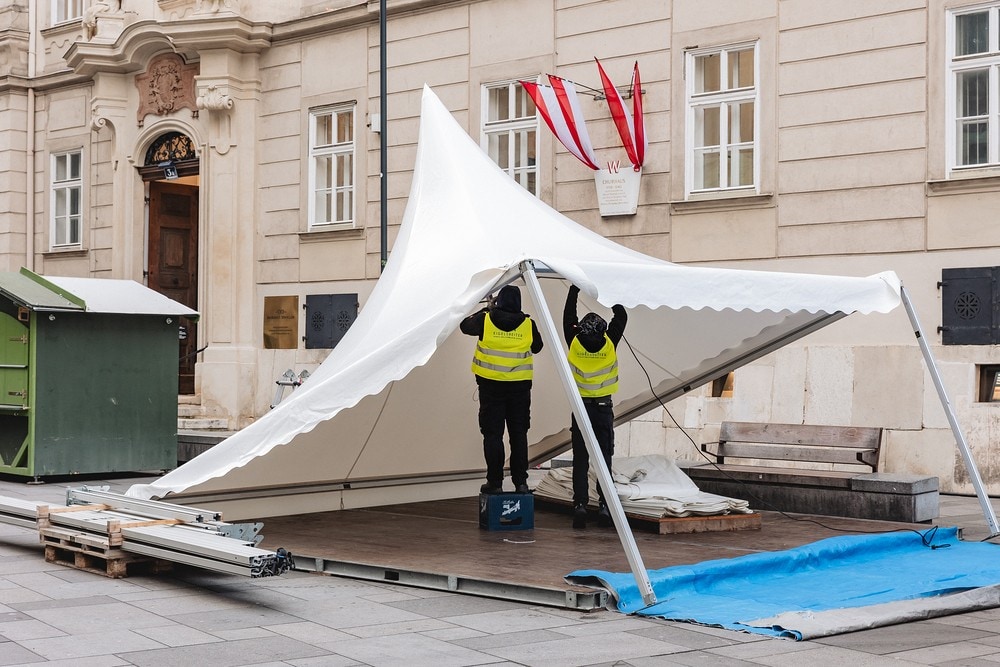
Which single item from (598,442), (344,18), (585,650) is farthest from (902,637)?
(344,18)

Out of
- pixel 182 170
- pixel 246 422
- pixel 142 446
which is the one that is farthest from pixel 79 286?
pixel 182 170

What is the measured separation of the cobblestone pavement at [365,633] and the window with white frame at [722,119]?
355 inches

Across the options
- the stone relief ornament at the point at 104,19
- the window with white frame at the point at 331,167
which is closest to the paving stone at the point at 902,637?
Answer: the window with white frame at the point at 331,167

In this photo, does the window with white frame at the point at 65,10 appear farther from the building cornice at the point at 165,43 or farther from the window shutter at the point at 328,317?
the window shutter at the point at 328,317

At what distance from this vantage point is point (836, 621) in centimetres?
639

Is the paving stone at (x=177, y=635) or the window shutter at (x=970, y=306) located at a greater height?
the window shutter at (x=970, y=306)

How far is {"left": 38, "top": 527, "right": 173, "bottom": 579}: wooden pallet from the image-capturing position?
7867 mm

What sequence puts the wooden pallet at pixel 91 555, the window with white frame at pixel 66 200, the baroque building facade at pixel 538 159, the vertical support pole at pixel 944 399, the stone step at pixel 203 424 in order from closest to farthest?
the wooden pallet at pixel 91 555, the vertical support pole at pixel 944 399, the baroque building facade at pixel 538 159, the stone step at pixel 203 424, the window with white frame at pixel 66 200

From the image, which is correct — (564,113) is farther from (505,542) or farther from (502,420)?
(505,542)

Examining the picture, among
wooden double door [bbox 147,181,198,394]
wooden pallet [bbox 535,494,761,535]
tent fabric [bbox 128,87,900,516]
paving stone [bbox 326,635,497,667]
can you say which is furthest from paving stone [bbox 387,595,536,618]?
wooden double door [bbox 147,181,198,394]

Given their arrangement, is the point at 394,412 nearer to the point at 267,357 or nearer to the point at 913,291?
the point at 913,291

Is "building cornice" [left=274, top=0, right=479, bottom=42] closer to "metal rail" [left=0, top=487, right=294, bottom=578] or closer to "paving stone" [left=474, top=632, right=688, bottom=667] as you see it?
"metal rail" [left=0, top=487, right=294, bottom=578]

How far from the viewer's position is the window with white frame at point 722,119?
15.2 metres

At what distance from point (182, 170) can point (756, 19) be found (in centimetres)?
1039
